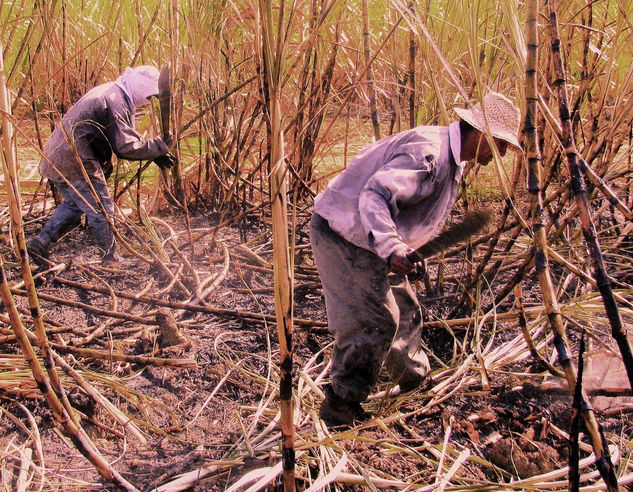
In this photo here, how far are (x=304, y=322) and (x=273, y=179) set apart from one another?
179 cm

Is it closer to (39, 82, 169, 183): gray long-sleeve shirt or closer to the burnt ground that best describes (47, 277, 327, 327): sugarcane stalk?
the burnt ground

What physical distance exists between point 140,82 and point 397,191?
211 cm

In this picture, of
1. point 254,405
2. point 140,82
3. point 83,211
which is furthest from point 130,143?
point 254,405

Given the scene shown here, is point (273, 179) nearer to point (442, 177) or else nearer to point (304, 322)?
point (442, 177)

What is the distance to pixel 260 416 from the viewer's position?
2.13m

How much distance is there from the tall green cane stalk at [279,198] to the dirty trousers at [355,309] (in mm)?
907

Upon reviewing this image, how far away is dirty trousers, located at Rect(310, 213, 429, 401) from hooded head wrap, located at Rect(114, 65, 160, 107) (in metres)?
1.73

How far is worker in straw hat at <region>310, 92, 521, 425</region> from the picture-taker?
6.29 feet

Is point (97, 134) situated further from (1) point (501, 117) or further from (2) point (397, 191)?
(1) point (501, 117)

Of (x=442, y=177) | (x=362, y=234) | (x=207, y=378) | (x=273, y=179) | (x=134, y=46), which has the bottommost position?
(x=207, y=378)

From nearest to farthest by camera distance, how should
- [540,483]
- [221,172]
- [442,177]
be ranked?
[540,483] < [442,177] < [221,172]

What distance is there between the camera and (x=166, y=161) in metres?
3.51

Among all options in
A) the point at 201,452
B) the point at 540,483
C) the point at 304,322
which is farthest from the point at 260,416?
the point at 540,483

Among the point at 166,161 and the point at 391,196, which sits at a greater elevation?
the point at 391,196
